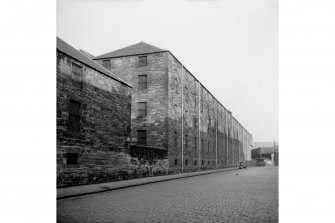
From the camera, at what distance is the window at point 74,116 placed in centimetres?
1245

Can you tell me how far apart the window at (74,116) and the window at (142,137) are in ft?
34.3

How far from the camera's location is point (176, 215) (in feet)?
19.3

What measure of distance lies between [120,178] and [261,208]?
9926mm

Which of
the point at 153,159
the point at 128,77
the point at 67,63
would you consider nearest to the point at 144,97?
the point at 128,77

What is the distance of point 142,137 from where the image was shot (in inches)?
908

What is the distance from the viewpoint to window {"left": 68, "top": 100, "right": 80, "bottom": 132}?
1245 centimetres

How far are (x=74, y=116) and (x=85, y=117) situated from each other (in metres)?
0.73

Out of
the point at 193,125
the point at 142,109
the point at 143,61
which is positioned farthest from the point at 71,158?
the point at 193,125

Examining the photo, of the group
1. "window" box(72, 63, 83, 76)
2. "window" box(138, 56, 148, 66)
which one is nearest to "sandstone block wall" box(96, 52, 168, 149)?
"window" box(138, 56, 148, 66)

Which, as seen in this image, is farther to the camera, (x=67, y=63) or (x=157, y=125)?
(x=157, y=125)

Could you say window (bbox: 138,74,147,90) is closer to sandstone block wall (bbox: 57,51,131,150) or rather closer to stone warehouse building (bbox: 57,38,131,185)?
sandstone block wall (bbox: 57,51,131,150)

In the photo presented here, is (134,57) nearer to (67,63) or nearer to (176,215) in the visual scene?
(67,63)

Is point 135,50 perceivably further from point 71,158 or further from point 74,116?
point 71,158

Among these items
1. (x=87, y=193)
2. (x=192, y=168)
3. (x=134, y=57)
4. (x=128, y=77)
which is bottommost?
(x=192, y=168)
